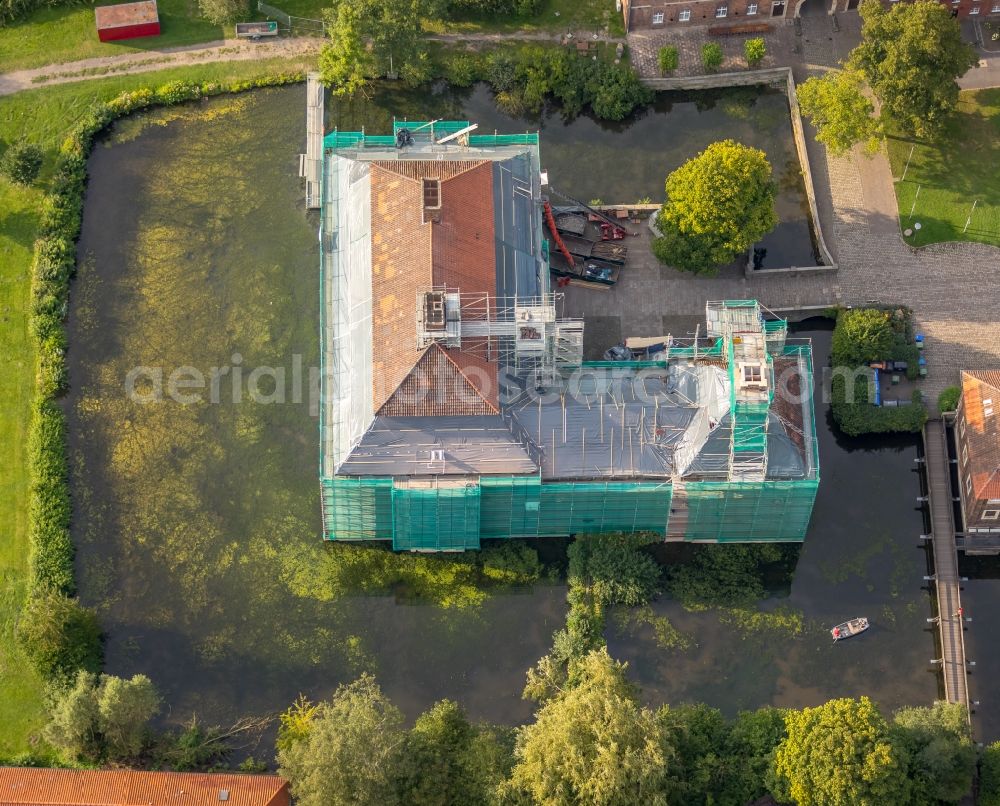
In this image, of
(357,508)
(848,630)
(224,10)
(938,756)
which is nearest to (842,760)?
(938,756)

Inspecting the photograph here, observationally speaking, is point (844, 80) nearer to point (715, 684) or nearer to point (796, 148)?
point (796, 148)

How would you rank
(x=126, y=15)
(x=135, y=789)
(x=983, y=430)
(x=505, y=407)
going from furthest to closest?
(x=126, y=15), (x=983, y=430), (x=505, y=407), (x=135, y=789)

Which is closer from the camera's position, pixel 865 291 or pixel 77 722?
pixel 77 722

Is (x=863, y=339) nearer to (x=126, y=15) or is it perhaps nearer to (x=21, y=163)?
(x=126, y=15)

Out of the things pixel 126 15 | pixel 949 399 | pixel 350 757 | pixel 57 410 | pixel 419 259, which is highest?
pixel 126 15

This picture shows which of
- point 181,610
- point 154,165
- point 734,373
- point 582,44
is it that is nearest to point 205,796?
point 181,610

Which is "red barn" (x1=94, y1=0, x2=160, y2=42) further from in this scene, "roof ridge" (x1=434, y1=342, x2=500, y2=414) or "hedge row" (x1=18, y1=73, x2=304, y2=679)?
"roof ridge" (x1=434, y1=342, x2=500, y2=414)

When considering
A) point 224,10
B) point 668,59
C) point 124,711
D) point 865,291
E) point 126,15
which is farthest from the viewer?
point 126,15

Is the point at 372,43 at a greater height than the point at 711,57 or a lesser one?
greater
